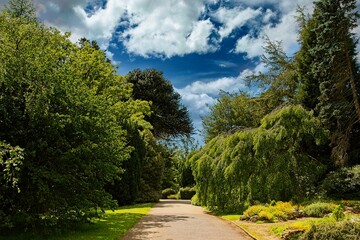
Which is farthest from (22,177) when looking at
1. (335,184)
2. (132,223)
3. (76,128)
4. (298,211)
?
(335,184)

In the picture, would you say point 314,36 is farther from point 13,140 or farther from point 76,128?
point 13,140

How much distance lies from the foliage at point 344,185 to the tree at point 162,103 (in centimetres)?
1931

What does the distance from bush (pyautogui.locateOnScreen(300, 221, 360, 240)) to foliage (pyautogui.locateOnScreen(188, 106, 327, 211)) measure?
8193 mm

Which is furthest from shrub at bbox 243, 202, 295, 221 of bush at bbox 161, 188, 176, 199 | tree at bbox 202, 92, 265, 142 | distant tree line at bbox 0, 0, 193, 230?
bush at bbox 161, 188, 176, 199

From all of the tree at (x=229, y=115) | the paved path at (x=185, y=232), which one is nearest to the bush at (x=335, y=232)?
the paved path at (x=185, y=232)

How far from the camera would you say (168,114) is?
118 ft

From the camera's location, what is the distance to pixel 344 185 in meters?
18.2

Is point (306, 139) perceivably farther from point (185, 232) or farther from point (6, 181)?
point (6, 181)

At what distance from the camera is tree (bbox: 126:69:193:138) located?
35.8 meters

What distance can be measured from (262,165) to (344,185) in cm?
519

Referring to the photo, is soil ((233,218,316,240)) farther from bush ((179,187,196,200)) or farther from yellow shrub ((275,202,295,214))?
bush ((179,187,196,200))

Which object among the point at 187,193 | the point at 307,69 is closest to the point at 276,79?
the point at 307,69

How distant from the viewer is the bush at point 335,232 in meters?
7.58

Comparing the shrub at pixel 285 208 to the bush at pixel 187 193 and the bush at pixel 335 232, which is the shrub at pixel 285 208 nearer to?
the bush at pixel 335 232
